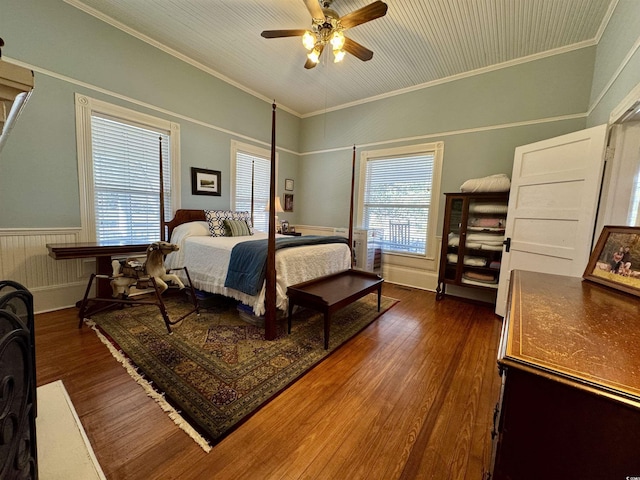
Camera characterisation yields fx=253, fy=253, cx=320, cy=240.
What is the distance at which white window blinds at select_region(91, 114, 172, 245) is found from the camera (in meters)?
2.95

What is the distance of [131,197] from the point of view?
3.23 meters

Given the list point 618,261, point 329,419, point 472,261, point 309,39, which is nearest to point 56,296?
point 329,419

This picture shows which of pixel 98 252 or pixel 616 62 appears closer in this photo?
pixel 616 62

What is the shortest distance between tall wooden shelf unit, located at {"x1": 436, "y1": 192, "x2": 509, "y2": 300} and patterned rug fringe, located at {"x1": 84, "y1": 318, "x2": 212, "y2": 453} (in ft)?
10.6

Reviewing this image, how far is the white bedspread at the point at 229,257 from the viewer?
2.40 metres

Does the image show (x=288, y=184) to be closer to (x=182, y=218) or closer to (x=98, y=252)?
(x=182, y=218)

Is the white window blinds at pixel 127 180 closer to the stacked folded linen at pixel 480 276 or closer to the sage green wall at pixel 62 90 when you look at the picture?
the sage green wall at pixel 62 90

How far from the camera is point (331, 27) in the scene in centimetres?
233

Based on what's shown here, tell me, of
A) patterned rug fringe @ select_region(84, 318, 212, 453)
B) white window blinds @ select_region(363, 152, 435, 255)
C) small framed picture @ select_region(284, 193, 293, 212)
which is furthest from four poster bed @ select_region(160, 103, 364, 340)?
small framed picture @ select_region(284, 193, 293, 212)

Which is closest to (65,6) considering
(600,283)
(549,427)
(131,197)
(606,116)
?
(131,197)

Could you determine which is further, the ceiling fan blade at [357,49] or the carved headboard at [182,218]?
the carved headboard at [182,218]

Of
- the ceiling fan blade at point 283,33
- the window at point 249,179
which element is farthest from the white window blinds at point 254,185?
the ceiling fan blade at point 283,33

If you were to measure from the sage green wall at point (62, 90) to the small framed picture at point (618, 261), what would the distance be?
167 inches

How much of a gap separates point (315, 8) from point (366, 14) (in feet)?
1.41
